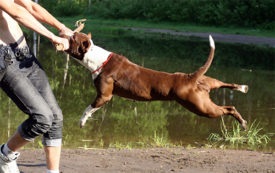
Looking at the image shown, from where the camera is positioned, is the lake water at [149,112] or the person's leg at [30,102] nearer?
the person's leg at [30,102]

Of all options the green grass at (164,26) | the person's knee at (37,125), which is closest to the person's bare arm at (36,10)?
the person's knee at (37,125)

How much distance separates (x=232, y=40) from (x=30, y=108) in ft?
102

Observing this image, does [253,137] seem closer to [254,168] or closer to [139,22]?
[254,168]

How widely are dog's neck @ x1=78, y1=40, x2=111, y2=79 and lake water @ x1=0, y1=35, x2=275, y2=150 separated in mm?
2025

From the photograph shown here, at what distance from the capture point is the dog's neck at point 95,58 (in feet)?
25.2

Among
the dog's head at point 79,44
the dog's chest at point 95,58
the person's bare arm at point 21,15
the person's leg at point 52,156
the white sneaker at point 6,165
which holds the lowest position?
the white sneaker at point 6,165

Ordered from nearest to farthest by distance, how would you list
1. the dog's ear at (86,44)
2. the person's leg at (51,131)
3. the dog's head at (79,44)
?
the person's leg at (51,131) < the dog's head at (79,44) < the dog's ear at (86,44)

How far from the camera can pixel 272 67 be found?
73.8 feet

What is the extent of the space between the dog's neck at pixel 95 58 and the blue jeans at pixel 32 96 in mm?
2055

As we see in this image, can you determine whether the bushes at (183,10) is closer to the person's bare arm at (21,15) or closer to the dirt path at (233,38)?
the dirt path at (233,38)

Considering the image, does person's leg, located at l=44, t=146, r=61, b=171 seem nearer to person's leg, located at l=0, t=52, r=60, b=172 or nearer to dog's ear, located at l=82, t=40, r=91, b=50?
person's leg, located at l=0, t=52, r=60, b=172

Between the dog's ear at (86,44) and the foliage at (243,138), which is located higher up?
the dog's ear at (86,44)

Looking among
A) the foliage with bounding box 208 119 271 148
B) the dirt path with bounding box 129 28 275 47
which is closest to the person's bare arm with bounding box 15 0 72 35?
the foliage with bounding box 208 119 271 148

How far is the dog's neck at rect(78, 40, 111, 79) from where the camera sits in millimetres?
7676
